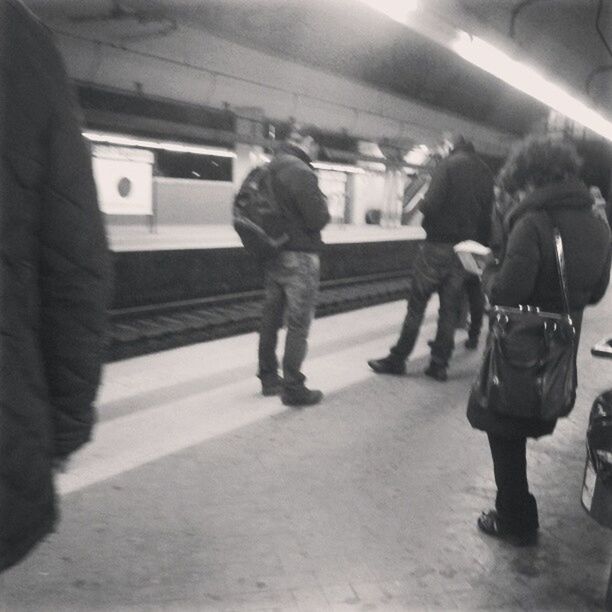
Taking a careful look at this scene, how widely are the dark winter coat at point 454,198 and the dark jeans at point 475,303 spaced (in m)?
1.40

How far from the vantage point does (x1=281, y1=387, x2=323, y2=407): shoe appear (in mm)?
4566

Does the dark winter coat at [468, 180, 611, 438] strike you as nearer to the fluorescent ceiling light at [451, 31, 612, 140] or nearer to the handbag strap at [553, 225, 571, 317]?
the handbag strap at [553, 225, 571, 317]

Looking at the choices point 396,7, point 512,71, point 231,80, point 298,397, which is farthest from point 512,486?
point 231,80

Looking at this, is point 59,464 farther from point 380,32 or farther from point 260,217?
point 380,32

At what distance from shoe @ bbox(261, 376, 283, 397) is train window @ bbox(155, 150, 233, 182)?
11.1 m

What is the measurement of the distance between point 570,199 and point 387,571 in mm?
1695

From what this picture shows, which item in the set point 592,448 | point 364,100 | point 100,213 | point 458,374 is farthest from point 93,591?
point 364,100

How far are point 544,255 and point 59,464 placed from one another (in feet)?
6.87

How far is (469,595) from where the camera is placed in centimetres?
245

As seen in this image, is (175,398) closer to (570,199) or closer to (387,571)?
(387,571)

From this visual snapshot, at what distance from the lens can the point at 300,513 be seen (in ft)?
9.95

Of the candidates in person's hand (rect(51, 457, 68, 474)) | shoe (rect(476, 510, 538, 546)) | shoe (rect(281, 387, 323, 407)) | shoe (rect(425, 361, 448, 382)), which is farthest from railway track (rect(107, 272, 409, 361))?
person's hand (rect(51, 457, 68, 474))

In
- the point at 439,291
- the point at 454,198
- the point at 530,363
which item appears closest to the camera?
the point at 530,363

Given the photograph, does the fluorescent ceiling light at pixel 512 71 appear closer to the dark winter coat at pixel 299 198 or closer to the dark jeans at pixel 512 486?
the dark winter coat at pixel 299 198
